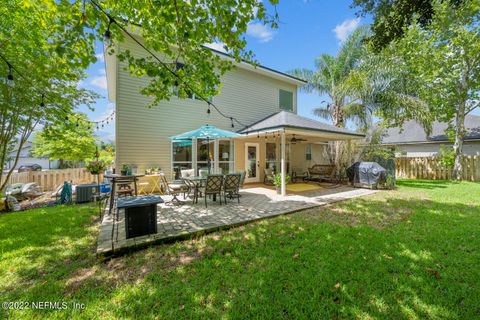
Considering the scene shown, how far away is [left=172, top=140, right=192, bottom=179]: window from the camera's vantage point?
1025cm

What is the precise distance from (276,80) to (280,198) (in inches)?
360

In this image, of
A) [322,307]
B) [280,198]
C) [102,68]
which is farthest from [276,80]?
[322,307]

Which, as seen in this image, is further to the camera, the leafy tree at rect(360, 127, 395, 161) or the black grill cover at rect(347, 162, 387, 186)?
the leafy tree at rect(360, 127, 395, 161)

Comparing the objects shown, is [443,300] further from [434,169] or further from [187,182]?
[434,169]

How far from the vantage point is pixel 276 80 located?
1376cm

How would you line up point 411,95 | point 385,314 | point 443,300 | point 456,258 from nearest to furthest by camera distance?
point 385,314
point 443,300
point 456,258
point 411,95

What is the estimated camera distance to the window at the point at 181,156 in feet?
33.6

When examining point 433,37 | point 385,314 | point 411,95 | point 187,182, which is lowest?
point 385,314

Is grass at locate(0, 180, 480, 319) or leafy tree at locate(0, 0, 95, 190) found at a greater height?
leafy tree at locate(0, 0, 95, 190)

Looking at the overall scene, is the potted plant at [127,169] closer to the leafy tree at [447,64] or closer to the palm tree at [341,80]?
the palm tree at [341,80]

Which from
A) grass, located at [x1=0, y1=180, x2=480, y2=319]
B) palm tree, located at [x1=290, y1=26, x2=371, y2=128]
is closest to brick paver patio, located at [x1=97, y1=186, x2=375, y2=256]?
grass, located at [x1=0, y1=180, x2=480, y2=319]

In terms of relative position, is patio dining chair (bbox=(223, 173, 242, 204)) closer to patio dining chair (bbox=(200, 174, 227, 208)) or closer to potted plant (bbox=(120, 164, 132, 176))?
patio dining chair (bbox=(200, 174, 227, 208))

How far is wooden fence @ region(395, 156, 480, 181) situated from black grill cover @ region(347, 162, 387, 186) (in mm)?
7407

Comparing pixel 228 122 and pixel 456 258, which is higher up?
pixel 228 122
